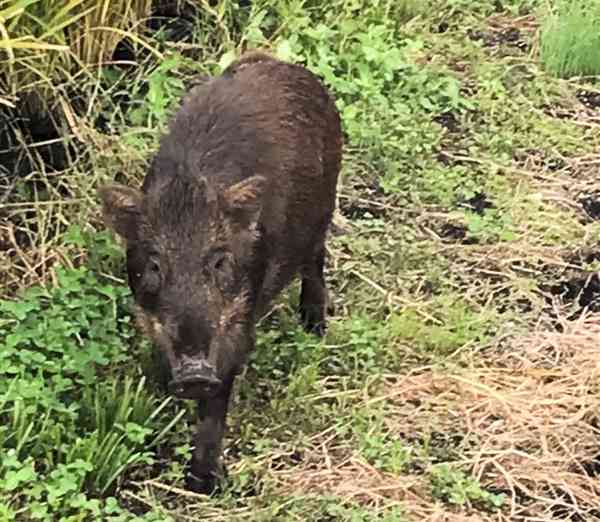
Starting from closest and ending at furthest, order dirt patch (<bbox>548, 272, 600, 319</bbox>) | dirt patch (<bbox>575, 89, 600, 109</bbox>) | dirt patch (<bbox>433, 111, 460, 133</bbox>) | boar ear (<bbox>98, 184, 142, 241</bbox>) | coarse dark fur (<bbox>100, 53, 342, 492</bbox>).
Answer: coarse dark fur (<bbox>100, 53, 342, 492</bbox>)
boar ear (<bbox>98, 184, 142, 241</bbox>)
dirt patch (<bbox>548, 272, 600, 319</bbox>)
dirt patch (<bbox>433, 111, 460, 133</bbox>)
dirt patch (<bbox>575, 89, 600, 109</bbox>)

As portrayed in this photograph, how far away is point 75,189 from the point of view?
4703 millimetres

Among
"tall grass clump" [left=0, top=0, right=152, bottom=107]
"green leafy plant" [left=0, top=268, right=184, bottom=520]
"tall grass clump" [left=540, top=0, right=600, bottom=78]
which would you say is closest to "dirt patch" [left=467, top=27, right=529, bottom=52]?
"tall grass clump" [left=540, top=0, right=600, bottom=78]

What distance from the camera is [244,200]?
3.68 metres

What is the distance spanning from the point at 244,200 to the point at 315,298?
0.92 m

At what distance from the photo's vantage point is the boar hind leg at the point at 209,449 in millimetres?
3777

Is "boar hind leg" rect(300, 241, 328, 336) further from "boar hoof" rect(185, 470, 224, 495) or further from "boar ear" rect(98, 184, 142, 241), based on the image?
"boar ear" rect(98, 184, 142, 241)

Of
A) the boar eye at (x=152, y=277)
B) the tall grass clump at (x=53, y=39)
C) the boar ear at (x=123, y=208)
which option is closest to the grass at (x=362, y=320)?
the tall grass clump at (x=53, y=39)

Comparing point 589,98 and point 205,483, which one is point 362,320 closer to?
point 205,483

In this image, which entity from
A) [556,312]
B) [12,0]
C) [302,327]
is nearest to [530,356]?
[556,312]

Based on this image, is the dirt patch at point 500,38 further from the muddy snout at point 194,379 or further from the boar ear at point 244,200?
the muddy snout at point 194,379

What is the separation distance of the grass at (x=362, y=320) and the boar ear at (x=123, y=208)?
18.8 inches

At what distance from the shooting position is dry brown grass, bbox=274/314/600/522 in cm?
382

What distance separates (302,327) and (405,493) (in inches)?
34.7

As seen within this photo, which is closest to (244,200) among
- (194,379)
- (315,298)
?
(194,379)
